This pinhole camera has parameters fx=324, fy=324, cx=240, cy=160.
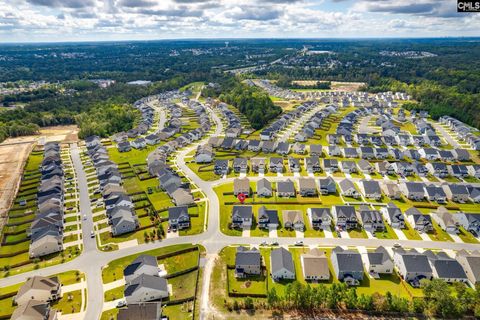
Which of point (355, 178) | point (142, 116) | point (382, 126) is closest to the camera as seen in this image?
point (355, 178)

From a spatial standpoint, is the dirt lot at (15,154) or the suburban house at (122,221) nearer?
the suburban house at (122,221)

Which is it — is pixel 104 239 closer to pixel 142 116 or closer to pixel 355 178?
pixel 355 178

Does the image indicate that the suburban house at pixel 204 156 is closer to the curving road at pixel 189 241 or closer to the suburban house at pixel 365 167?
the curving road at pixel 189 241

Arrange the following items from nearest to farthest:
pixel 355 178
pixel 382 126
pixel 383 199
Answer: pixel 383 199, pixel 355 178, pixel 382 126

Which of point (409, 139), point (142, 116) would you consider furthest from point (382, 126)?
point (142, 116)

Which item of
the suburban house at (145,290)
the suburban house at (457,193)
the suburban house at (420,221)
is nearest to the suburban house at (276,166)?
the suburban house at (420,221)

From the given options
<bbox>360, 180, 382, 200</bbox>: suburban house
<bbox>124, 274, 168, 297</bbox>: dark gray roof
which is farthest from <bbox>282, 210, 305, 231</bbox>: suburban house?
<bbox>124, 274, 168, 297</bbox>: dark gray roof

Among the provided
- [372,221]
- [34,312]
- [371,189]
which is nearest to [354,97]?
[371,189]
